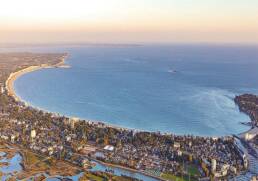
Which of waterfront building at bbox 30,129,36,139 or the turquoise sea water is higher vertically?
the turquoise sea water

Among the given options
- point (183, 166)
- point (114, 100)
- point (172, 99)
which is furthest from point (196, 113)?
point (183, 166)

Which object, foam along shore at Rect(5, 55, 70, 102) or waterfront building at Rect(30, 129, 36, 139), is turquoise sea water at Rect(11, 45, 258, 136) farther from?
waterfront building at Rect(30, 129, 36, 139)

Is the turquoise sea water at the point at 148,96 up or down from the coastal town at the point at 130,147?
up

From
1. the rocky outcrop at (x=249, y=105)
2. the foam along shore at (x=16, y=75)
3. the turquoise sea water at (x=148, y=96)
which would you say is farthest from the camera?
the foam along shore at (x=16, y=75)

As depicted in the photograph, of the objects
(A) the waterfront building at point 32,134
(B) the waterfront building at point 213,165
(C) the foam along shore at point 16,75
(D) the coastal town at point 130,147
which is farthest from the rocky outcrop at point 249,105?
(C) the foam along shore at point 16,75

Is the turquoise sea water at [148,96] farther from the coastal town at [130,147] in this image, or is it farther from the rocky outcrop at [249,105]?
the coastal town at [130,147]

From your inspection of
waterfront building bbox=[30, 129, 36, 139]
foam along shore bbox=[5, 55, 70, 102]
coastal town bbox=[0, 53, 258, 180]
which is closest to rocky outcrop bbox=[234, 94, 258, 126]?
coastal town bbox=[0, 53, 258, 180]

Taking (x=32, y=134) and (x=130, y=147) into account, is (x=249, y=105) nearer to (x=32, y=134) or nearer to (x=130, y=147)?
(x=130, y=147)


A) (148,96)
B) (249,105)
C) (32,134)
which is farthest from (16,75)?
(249,105)

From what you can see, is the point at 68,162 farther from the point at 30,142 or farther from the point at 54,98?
the point at 54,98
